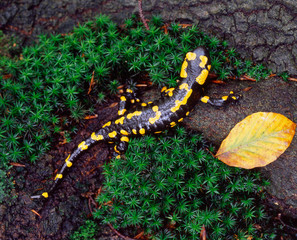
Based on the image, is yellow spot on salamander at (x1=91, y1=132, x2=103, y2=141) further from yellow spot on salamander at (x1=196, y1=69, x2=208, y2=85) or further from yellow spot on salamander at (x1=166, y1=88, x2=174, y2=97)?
yellow spot on salamander at (x1=196, y1=69, x2=208, y2=85)

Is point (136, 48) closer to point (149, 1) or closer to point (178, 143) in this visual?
point (149, 1)

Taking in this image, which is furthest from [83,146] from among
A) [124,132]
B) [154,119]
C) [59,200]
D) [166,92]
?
[166,92]

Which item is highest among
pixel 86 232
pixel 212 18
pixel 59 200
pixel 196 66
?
pixel 212 18

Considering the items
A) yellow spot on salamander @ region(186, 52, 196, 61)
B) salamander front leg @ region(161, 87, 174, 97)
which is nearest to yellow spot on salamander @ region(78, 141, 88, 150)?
salamander front leg @ region(161, 87, 174, 97)

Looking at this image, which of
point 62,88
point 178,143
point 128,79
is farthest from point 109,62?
point 178,143

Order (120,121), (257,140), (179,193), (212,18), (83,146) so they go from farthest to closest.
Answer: (120,121)
(83,146)
(212,18)
(179,193)
(257,140)

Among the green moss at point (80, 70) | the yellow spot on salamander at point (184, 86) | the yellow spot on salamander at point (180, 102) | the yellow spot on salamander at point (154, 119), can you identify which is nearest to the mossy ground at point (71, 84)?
the green moss at point (80, 70)

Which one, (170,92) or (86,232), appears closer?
(86,232)

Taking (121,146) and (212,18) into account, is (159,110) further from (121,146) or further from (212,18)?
(212,18)
